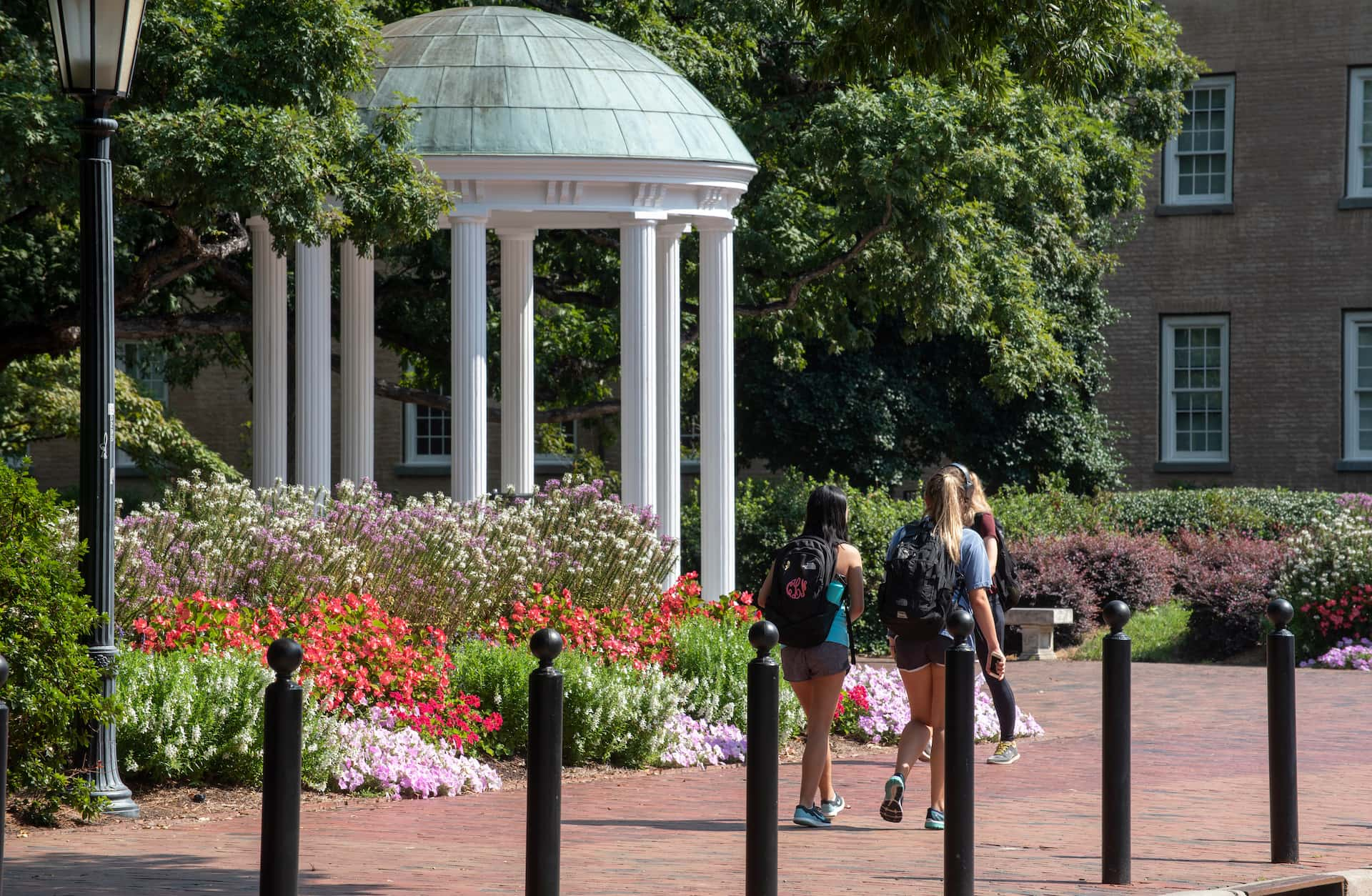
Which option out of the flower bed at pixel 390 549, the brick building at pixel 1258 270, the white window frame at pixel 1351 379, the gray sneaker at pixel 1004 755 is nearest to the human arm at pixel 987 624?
the gray sneaker at pixel 1004 755

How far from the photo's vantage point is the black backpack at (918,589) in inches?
361

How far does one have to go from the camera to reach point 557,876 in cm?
596

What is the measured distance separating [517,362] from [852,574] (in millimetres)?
7716

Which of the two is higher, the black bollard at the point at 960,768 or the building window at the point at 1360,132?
the building window at the point at 1360,132

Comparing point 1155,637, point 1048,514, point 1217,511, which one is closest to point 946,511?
point 1155,637

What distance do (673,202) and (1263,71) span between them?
18.3 m

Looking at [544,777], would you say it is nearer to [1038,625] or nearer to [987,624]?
[987,624]

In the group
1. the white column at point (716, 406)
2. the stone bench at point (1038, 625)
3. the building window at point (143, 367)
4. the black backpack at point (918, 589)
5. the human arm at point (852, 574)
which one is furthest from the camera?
the building window at point (143, 367)

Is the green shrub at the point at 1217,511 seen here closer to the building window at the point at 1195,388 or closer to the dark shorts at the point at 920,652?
the building window at the point at 1195,388

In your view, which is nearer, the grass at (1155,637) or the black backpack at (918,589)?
the black backpack at (918,589)

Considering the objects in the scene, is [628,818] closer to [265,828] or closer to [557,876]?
[557,876]

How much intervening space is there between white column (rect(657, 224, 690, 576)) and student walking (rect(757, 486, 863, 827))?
5.99 m

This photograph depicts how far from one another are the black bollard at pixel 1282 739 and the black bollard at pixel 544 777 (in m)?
3.51

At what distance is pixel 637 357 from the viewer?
48.7ft
